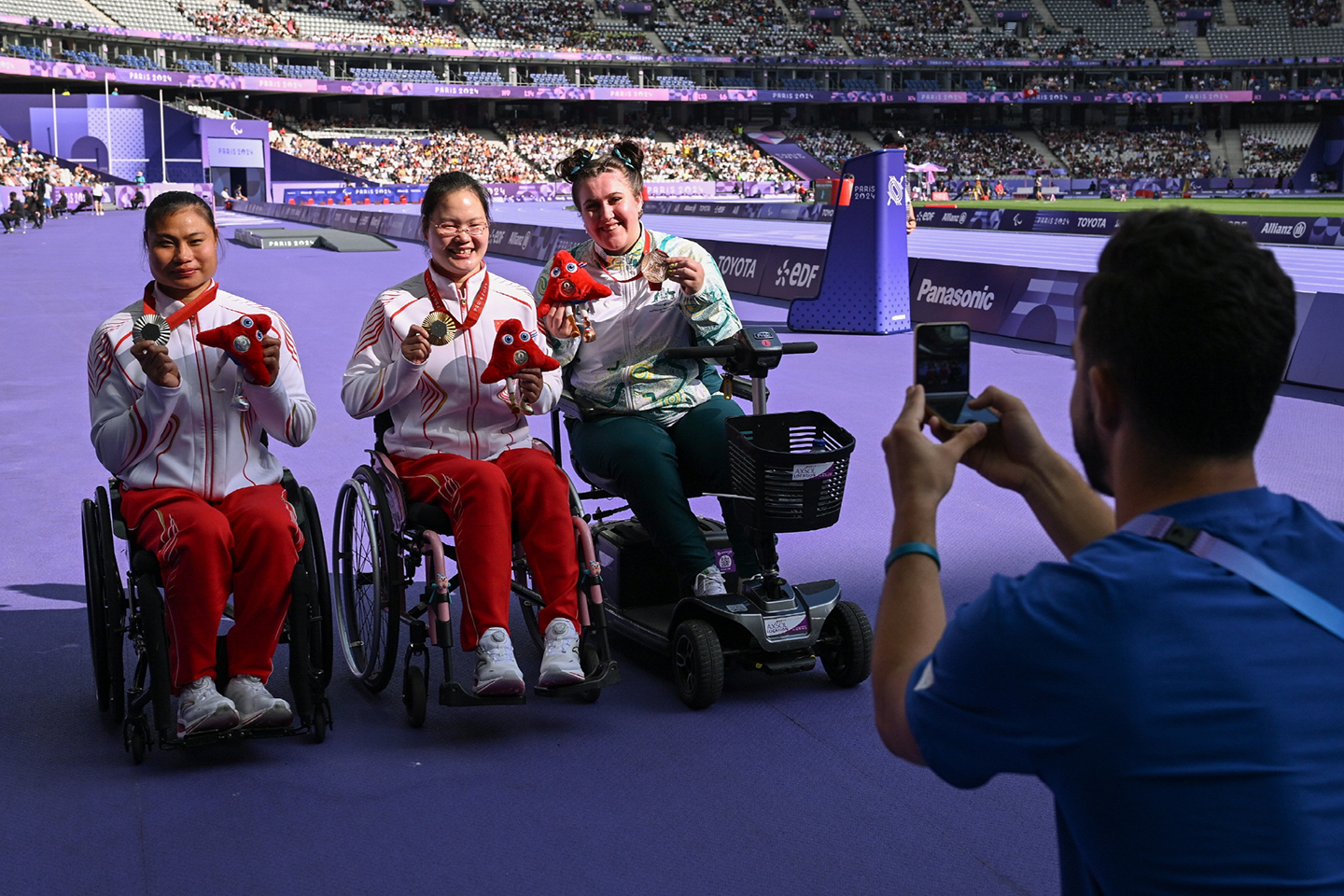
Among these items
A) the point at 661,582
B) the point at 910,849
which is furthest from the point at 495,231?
the point at 910,849

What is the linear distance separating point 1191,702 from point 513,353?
8.20 feet

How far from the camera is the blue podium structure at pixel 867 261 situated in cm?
1160

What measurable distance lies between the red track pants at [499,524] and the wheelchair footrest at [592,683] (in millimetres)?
175

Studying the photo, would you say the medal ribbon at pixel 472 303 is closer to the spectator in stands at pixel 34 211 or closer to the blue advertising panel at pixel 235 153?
the spectator in stands at pixel 34 211

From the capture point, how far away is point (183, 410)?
10.7 feet

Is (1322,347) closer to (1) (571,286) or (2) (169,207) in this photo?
(1) (571,286)

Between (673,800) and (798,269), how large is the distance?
42.1 feet

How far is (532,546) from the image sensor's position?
3.42 metres

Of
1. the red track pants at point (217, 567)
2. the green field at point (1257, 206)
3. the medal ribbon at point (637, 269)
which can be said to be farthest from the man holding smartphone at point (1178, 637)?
the green field at point (1257, 206)

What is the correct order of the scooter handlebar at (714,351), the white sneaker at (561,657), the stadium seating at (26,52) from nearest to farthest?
the white sneaker at (561,657), the scooter handlebar at (714,351), the stadium seating at (26,52)

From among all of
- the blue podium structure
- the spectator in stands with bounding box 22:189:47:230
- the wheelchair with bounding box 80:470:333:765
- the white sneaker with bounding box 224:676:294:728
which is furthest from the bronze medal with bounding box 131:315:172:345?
the spectator in stands with bounding box 22:189:47:230

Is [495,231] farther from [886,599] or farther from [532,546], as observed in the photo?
[886,599]

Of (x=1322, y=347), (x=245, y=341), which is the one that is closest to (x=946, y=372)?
(x=245, y=341)

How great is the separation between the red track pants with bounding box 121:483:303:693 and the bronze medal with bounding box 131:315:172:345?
41cm
